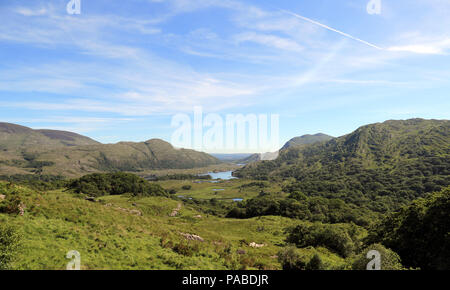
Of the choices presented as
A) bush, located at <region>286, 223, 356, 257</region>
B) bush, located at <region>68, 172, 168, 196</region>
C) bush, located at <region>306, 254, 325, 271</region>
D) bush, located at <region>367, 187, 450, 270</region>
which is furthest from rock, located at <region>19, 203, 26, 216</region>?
bush, located at <region>68, 172, 168, 196</region>

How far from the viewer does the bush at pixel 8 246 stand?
562 inches

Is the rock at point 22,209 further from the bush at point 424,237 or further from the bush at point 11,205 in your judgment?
the bush at point 424,237

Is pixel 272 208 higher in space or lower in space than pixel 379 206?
higher

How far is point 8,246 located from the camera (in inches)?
611

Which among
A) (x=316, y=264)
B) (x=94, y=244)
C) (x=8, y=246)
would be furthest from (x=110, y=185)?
(x=316, y=264)

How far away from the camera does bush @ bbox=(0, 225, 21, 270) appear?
14.3m

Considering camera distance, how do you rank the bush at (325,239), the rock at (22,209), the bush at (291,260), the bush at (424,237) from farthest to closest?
the bush at (325,239) < the bush at (291,260) < the bush at (424,237) < the rock at (22,209)

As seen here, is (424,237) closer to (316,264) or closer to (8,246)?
(316,264)

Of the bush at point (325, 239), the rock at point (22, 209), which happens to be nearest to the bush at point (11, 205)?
the rock at point (22, 209)

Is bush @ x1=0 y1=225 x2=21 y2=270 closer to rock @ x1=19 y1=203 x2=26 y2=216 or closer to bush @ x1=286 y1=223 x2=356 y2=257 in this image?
rock @ x1=19 y1=203 x2=26 y2=216

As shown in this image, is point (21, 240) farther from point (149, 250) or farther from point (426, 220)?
point (426, 220)

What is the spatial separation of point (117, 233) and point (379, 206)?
210674 millimetres

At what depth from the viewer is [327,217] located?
352ft
